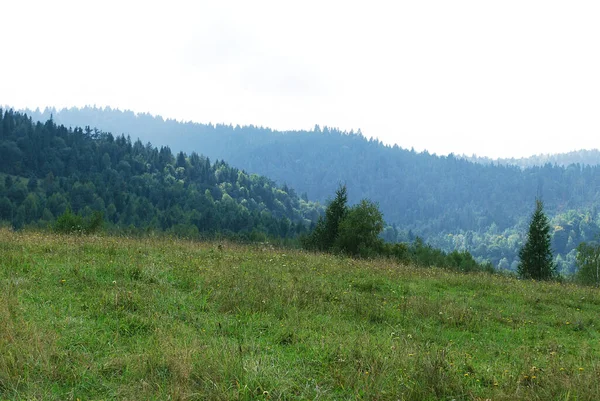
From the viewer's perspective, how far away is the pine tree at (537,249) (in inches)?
1535

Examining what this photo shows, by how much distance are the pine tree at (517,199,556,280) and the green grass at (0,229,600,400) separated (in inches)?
1129

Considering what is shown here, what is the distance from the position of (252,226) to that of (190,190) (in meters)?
52.5

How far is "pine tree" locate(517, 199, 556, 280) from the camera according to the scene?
1535 inches

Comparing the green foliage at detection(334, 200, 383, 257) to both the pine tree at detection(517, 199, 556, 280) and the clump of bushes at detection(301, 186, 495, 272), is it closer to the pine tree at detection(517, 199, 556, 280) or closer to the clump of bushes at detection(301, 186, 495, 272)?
the clump of bushes at detection(301, 186, 495, 272)

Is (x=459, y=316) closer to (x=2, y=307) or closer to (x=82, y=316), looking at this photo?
(x=82, y=316)

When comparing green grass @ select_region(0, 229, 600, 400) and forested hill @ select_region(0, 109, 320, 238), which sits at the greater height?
green grass @ select_region(0, 229, 600, 400)

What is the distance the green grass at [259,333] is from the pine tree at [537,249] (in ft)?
94.1

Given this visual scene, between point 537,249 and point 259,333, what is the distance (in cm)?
3998

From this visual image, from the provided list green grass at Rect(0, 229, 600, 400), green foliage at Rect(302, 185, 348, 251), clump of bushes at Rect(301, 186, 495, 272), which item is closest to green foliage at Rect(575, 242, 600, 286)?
clump of bushes at Rect(301, 186, 495, 272)

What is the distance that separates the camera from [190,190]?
193 m

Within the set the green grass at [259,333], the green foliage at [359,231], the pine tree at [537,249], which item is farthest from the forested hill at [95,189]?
the green grass at [259,333]

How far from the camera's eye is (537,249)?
129ft

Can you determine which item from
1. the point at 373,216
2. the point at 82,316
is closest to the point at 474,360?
the point at 82,316

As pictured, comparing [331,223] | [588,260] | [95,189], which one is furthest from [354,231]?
[95,189]
